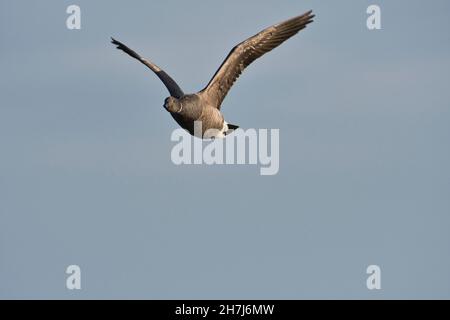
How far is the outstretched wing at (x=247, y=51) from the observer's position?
19.5 metres

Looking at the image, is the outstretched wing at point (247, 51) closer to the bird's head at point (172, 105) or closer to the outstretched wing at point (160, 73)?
the outstretched wing at point (160, 73)

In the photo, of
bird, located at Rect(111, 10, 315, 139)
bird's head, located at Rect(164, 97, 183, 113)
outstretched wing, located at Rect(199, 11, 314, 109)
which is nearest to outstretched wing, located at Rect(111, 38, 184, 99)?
bird, located at Rect(111, 10, 315, 139)

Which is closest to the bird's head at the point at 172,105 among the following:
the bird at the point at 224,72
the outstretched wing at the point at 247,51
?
the bird at the point at 224,72

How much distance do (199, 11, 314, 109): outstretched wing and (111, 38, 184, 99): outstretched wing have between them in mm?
673

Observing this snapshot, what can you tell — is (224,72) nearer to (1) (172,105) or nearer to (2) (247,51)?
(2) (247,51)

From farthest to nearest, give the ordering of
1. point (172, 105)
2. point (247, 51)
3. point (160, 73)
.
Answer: point (247, 51), point (160, 73), point (172, 105)

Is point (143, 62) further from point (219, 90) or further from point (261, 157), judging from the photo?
point (261, 157)

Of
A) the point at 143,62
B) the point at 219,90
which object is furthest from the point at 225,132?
the point at 143,62

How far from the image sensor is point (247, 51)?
64.5 ft

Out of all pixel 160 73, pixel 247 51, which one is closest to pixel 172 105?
pixel 160 73

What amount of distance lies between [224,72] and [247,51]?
0.63 m

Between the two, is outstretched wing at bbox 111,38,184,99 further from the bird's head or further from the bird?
the bird's head
